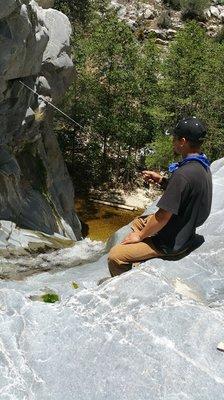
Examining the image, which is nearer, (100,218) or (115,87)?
(100,218)

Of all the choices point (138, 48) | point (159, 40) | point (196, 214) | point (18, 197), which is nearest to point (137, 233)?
point (196, 214)

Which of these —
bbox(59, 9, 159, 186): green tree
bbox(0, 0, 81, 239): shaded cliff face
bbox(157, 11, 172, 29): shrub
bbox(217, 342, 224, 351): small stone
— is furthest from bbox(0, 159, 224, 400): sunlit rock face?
bbox(157, 11, 172, 29): shrub

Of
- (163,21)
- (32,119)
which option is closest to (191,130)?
(32,119)

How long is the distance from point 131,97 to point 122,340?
83.3 feet

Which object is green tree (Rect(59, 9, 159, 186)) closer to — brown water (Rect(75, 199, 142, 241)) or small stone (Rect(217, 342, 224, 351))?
brown water (Rect(75, 199, 142, 241))

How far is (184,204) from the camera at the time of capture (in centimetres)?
566

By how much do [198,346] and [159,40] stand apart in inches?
1790

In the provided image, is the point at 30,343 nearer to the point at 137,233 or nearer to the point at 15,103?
the point at 137,233

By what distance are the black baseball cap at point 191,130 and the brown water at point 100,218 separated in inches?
740

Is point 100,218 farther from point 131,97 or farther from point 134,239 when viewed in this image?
point 134,239

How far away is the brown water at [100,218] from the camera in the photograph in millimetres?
25141

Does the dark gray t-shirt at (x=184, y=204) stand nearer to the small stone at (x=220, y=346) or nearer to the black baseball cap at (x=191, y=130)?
the black baseball cap at (x=191, y=130)

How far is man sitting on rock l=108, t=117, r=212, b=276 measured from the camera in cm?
550

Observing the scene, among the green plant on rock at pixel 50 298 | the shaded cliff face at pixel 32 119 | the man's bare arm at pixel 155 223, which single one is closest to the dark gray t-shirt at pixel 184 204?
the man's bare arm at pixel 155 223
